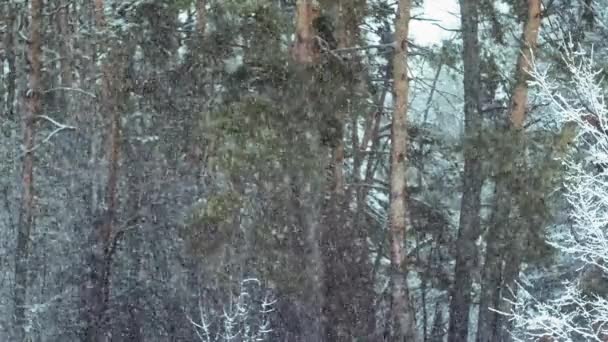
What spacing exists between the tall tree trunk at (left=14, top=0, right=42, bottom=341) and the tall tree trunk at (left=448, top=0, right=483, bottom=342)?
20.1 feet

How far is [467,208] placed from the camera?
501 inches

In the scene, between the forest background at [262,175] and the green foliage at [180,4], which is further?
the green foliage at [180,4]

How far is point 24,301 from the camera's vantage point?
11727mm

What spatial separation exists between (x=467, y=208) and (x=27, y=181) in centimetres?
635

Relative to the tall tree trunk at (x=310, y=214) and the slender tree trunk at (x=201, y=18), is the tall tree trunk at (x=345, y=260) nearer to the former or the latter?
the tall tree trunk at (x=310, y=214)

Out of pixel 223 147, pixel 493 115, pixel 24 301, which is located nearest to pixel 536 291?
pixel 493 115

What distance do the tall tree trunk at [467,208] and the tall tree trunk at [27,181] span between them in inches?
241

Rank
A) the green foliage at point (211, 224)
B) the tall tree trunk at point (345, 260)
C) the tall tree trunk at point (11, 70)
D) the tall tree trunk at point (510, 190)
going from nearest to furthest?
the green foliage at point (211, 224) < the tall tree trunk at point (510, 190) < the tall tree trunk at point (345, 260) < the tall tree trunk at point (11, 70)

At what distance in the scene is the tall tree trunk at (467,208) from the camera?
12.7 metres

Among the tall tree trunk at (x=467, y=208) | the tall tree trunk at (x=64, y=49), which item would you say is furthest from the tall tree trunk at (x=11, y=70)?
the tall tree trunk at (x=467, y=208)

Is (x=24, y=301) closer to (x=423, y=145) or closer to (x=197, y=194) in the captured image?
(x=197, y=194)

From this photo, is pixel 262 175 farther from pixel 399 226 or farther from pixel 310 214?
pixel 399 226

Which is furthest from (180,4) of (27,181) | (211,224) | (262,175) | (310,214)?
(27,181)

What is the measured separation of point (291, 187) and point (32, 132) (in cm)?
395
